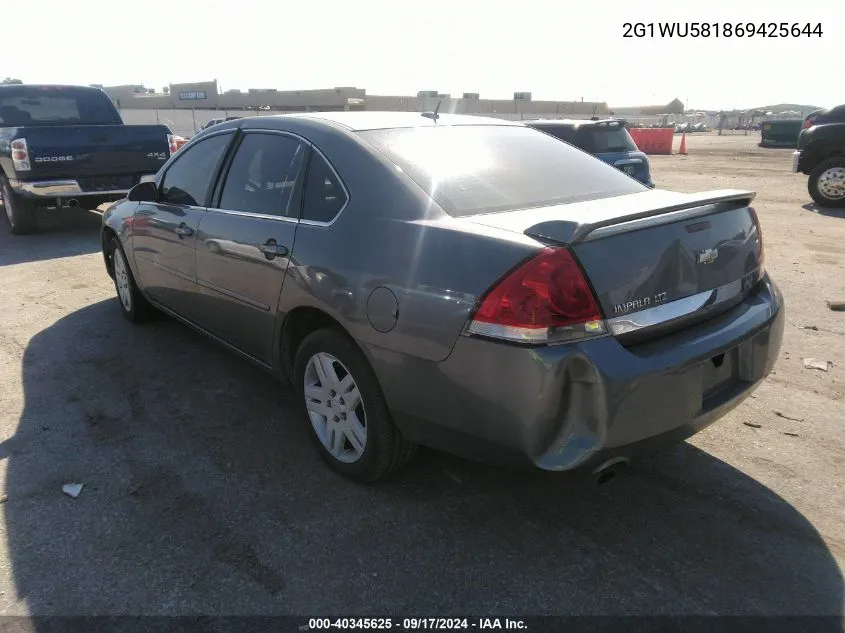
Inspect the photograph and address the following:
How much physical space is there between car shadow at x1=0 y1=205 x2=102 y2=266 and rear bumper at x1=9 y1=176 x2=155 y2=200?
0.65 metres

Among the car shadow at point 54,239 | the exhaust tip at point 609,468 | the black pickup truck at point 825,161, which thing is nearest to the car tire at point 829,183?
the black pickup truck at point 825,161

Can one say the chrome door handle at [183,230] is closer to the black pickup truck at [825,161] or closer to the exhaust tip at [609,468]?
the exhaust tip at [609,468]

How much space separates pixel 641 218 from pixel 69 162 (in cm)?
844

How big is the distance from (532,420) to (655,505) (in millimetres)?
1015

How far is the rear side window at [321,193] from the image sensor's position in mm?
2984

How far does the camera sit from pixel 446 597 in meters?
2.34

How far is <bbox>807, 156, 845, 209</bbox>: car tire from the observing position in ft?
36.6

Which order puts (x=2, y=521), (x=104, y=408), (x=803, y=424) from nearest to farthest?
(x=2, y=521) < (x=803, y=424) < (x=104, y=408)

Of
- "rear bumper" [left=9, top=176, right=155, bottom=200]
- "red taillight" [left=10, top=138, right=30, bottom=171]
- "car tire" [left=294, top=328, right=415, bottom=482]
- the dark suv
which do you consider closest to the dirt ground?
"car tire" [left=294, top=328, right=415, bottom=482]

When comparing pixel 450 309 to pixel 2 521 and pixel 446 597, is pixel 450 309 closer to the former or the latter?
pixel 446 597

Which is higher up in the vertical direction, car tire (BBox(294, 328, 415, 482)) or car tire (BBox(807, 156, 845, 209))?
car tire (BBox(807, 156, 845, 209))

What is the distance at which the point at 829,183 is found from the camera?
1127 centimetres

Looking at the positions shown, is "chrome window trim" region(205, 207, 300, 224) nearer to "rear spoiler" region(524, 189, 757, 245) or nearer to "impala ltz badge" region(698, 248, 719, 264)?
"rear spoiler" region(524, 189, 757, 245)

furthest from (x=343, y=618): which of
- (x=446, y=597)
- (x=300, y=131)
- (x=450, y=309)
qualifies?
(x=300, y=131)
